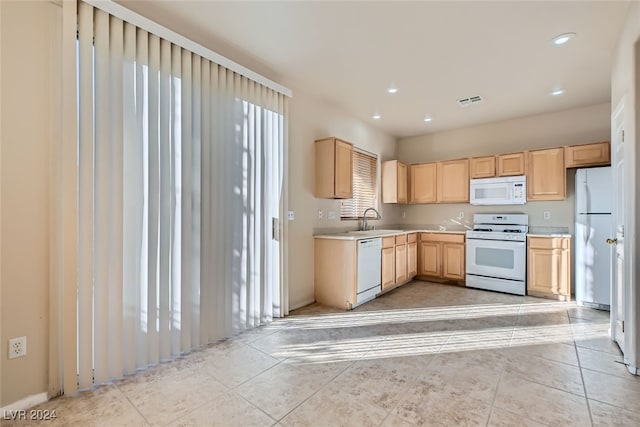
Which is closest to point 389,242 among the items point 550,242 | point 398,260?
point 398,260

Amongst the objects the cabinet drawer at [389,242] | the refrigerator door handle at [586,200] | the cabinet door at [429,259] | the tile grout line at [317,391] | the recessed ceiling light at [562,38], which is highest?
the recessed ceiling light at [562,38]

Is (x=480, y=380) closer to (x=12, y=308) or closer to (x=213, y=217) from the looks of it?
(x=213, y=217)

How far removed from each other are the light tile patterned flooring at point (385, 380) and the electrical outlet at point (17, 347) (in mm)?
359

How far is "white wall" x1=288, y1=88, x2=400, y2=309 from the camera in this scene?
12.2 ft

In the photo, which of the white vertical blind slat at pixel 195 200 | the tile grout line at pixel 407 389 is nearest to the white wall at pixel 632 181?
the tile grout line at pixel 407 389

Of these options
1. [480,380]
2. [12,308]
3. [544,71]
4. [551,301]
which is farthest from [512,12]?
[12,308]

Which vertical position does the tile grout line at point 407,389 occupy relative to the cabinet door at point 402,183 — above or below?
below

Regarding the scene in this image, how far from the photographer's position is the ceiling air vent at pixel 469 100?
158 inches

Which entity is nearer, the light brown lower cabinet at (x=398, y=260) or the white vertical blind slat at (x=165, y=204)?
the white vertical blind slat at (x=165, y=204)

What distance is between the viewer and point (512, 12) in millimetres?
2307

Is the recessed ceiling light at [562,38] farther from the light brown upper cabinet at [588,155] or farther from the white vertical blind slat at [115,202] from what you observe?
the white vertical blind slat at [115,202]

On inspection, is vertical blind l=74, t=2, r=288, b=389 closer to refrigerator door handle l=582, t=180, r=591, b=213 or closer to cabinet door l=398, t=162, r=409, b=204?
cabinet door l=398, t=162, r=409, b=204

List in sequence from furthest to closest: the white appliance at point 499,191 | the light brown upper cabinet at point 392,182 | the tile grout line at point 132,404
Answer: the light brown upper cabinet at point 392,182
the white appliance at point 499,191
the tile grout line at point 132,404

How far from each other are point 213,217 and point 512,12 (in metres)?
2.99
